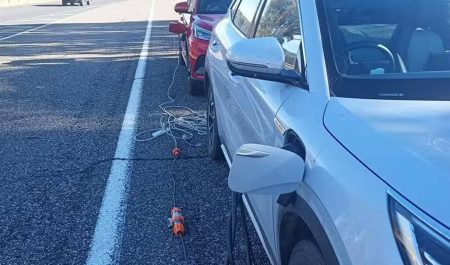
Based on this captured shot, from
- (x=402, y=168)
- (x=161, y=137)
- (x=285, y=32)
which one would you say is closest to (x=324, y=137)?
(x=402, y=168)

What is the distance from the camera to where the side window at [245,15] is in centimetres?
375

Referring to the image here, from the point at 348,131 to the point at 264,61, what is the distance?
68cm

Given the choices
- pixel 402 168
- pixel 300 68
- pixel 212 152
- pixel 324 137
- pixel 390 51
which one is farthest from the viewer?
pixel 212 152

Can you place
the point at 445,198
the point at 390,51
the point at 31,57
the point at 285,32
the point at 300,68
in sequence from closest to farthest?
the point at 445,198
the point at 300,68
the point at 390,51
the point at 285,32
the point at 31,57

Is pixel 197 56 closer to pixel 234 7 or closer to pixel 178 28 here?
pixel 178 28

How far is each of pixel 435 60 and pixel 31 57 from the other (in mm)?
10939

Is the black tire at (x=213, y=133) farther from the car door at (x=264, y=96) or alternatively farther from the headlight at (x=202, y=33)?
the headlight at (x=202, y=33)


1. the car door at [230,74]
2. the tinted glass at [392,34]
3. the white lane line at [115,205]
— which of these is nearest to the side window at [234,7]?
the car door at [230,74]

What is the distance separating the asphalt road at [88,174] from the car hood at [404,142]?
165cm

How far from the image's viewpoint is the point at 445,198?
1.45 metres

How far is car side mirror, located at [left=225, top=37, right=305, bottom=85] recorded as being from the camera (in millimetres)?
2408

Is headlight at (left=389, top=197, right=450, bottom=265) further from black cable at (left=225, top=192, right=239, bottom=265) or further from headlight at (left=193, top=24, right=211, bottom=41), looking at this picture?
headlight at (left=193, top=24, right=211, bottom=41)

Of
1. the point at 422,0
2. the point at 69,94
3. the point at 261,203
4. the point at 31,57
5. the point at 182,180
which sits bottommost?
the point at 31,57

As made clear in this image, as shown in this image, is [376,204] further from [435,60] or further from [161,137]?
[161,137]
